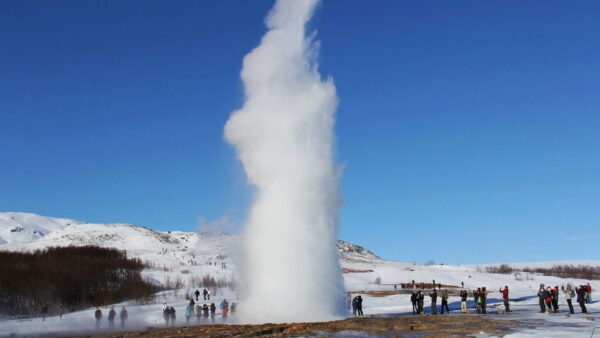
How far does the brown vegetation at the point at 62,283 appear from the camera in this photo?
5400 cm

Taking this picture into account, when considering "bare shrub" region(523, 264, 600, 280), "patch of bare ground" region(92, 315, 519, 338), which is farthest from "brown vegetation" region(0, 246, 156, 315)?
"bare shrub" region(523, 264, 600, 280)

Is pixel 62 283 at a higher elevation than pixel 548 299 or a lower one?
higher

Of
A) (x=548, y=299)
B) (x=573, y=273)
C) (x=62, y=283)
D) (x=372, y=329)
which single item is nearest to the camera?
(x=372, y=329)

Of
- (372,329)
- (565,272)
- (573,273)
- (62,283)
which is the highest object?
(62,283)

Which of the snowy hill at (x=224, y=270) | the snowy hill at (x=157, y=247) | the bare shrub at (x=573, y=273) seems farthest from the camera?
the bare shrub at (x=573, y=273)

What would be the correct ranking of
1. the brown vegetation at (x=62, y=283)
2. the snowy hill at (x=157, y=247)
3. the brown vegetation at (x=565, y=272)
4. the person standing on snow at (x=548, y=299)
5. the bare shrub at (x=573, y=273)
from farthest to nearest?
the brown vegetation at (x=565, y=272)
the bare shrub at (x=573, y=273)
the snowy hill at (x=157, y=247)
the brown vegetation at (x=62, y=283)
the person standing on snow at (x=548, y=299)

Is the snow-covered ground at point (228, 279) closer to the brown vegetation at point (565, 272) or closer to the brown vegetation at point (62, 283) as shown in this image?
the brown vegetation at point (62, 283)

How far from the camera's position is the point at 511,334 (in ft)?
60.9

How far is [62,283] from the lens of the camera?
60250 mm

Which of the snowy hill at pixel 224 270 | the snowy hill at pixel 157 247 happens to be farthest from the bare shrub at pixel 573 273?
the snowy hill at pixel 157 247

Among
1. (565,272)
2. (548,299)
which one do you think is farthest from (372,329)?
(565,272)

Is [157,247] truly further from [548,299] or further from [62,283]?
[548,299]

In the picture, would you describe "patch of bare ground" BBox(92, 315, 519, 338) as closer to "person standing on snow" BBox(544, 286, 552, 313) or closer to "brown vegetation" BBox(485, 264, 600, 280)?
"person standing on snow" BBox(544, 286, 552, 313)

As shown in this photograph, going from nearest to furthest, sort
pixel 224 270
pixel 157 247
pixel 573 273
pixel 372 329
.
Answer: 1. pixel 372 329
2. pixel 224 270
3. pixel 573 273
4. pixel 157 247
